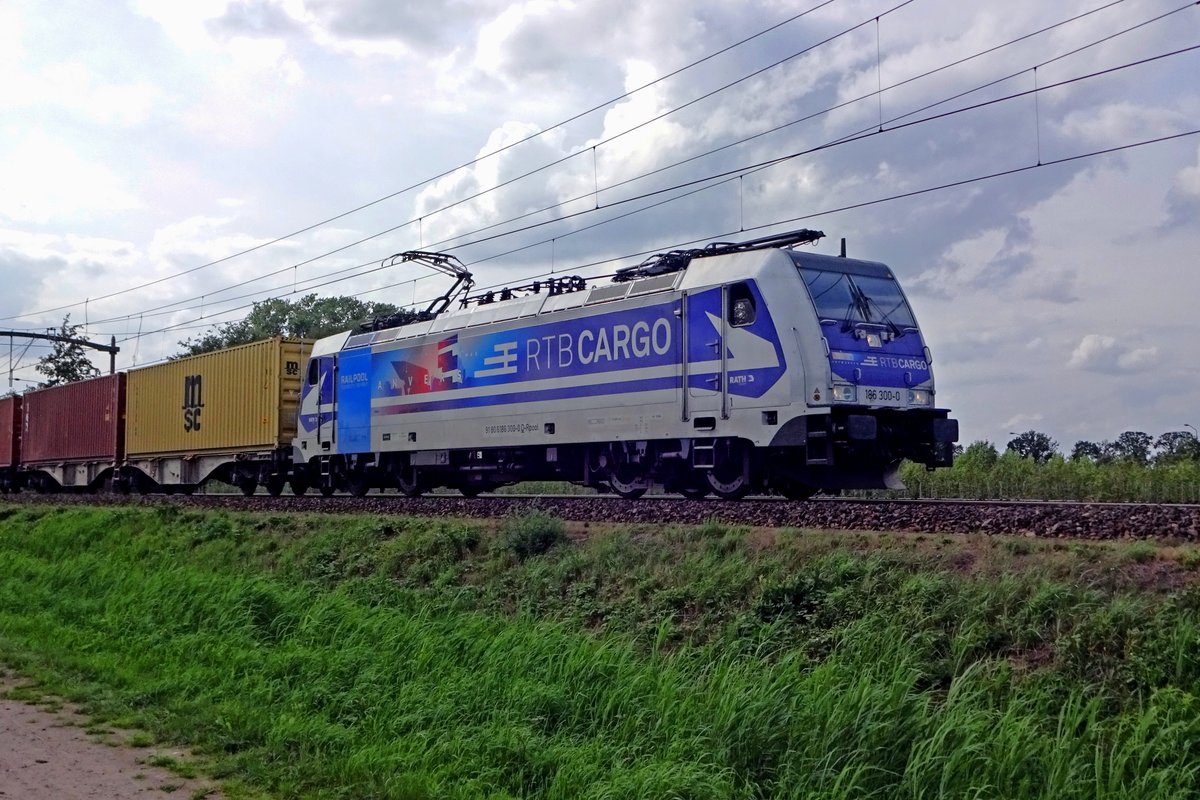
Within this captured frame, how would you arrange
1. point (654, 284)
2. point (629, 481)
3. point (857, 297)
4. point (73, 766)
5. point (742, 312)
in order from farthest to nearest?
point (629, 481) < point (654, 284) < point (857, 297) < point (742, 312) < point (73, 766)

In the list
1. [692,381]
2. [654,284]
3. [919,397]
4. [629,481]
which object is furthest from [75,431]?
[919,397]

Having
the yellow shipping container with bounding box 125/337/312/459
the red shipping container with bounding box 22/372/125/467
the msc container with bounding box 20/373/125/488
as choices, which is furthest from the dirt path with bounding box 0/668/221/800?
the msc container with bounding box 20/373/125/488

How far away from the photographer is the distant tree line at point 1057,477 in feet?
59.6

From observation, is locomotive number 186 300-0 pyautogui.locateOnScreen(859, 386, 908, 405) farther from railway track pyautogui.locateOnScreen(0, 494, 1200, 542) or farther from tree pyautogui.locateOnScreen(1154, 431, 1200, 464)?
tree pyautogui.locateOnScreen(1154, 431, 1200, 464)

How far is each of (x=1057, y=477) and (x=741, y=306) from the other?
29.6 feet

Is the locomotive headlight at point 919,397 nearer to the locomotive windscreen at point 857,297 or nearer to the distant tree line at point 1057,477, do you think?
the locomotive windscreen at point 857,297

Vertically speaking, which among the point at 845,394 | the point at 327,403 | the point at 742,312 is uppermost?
the point at 742,312

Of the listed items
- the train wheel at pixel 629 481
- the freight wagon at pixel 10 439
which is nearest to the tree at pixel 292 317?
the freight wagon at pixel 10 439

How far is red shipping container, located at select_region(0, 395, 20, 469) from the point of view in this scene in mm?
34594

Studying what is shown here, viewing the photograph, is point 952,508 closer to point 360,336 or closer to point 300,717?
point 300,717

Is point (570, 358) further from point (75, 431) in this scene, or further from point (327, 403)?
point (75, 431)

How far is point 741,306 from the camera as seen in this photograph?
1389 centimetres

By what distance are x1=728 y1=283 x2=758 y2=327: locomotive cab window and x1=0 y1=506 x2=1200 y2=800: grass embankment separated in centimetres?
398

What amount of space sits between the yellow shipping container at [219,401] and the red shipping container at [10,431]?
27.4ft
